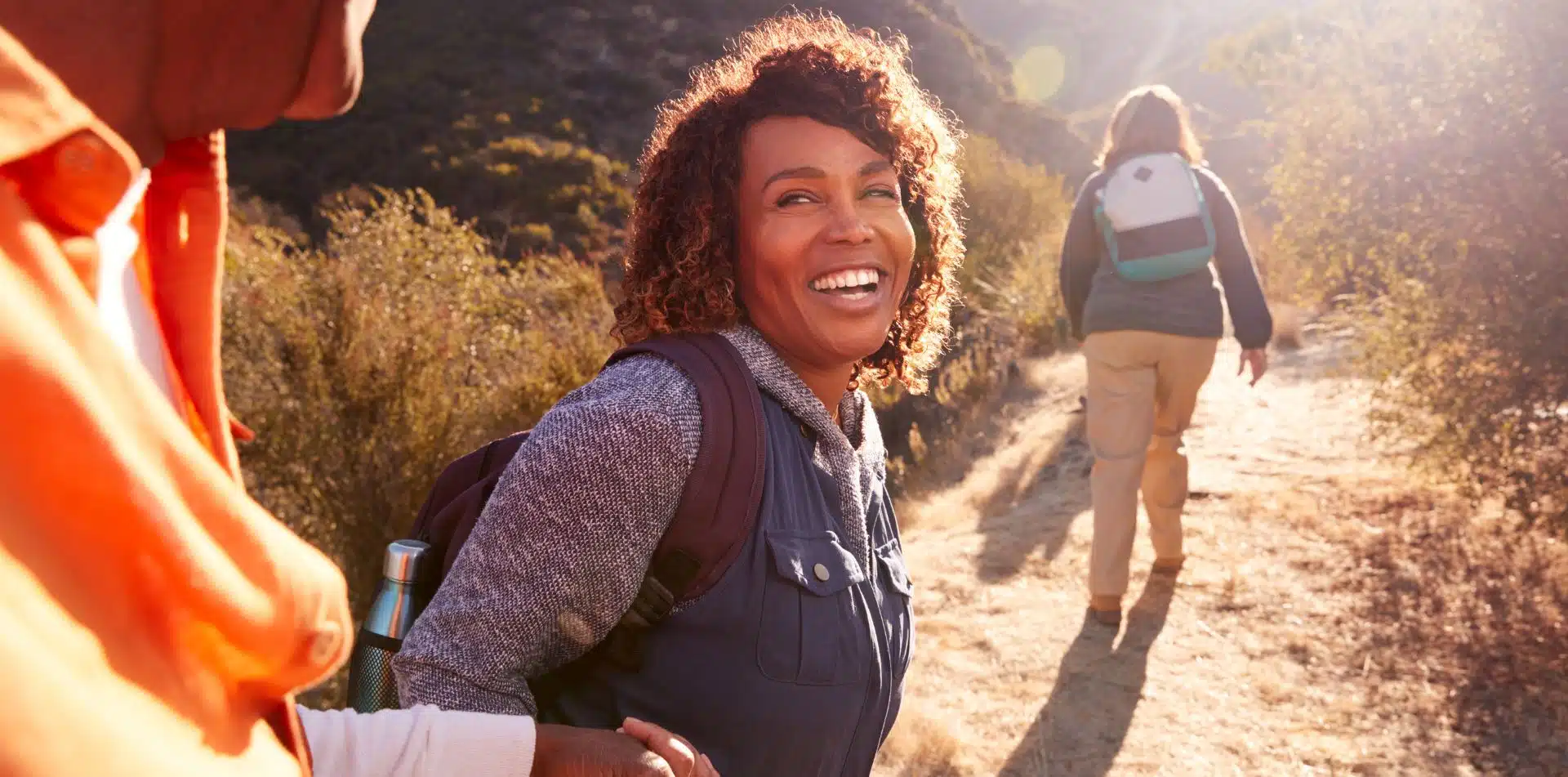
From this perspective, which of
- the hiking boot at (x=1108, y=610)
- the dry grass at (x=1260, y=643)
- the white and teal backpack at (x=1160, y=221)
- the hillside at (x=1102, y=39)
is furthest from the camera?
the hillside at (x=1102, y=39)

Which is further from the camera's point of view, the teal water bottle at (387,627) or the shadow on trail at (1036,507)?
the shadow on trail at (1036,507)

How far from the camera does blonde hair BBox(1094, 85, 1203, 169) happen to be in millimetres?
4641

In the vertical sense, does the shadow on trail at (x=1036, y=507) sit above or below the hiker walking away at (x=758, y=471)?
below

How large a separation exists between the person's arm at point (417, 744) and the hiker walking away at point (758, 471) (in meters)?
0.38

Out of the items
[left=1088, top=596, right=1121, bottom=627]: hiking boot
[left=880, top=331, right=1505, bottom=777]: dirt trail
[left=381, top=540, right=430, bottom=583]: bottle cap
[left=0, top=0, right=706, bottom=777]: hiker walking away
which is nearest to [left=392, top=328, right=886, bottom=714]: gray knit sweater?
[left=381, top=540, right=430, bottom=583]: bottle cap

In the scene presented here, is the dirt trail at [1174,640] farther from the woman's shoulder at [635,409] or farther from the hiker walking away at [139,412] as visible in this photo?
the hiker walking away at [139,412]

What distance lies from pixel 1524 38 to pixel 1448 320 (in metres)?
1.24

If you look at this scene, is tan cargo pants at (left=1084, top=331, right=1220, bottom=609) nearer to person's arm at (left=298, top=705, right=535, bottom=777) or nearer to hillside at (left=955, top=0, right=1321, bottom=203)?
person's arm at (left=298, top=705, right=535, bottom=777)

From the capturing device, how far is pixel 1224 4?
53.4 metres

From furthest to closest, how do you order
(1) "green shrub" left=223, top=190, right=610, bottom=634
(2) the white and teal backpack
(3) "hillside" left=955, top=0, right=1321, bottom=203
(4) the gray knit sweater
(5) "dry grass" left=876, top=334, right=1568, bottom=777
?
→ 1. (3) "hillside" left=955, top=0, right=1321, bottom=203
2. (1) "green shrub" left=223, top=190, right=610, bottom=634
3. (2) the white and teal backpack
4. (5) "dry grass" left=876, top=334, right=1568, bottom=777
5. (4) the gray knit sweater

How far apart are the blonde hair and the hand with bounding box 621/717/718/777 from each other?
395cm

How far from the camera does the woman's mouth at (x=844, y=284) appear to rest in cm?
189

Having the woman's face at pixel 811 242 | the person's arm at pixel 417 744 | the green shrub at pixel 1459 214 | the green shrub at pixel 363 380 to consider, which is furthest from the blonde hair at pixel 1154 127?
the person's arm at pixel 417 744

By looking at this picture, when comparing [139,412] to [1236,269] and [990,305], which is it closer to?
[1236,269]
